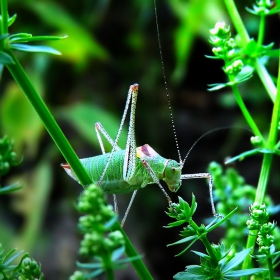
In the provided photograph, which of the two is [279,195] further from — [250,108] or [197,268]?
[197,268]

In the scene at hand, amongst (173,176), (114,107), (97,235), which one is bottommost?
(114,107)

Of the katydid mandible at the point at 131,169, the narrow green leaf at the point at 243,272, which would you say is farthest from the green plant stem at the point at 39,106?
the katydid mandible at the point at 131,169

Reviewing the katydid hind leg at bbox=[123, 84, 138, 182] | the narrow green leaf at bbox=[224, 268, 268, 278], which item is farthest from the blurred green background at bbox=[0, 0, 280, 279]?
the narrow green leaf at bbox=[224, 268, 268, 278]

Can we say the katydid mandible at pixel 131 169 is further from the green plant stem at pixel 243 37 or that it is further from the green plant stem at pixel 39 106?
the green plant stem at pixel 39 106

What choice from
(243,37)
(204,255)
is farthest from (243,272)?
(243,37)

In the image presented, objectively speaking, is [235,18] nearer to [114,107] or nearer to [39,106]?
[39,106]

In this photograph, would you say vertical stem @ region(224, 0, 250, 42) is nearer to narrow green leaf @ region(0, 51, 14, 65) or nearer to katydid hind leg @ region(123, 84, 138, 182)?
katydid hind leg @ region(123, 84, 138, 182)

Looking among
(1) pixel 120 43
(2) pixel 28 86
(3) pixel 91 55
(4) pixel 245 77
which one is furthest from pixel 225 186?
(1) pixel 120 43
